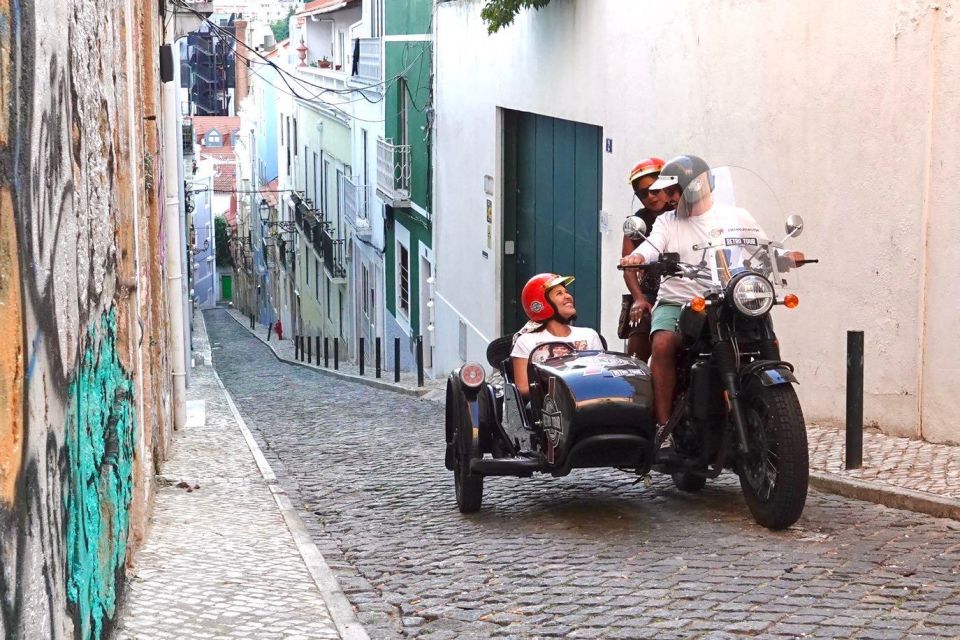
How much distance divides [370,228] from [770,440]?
24.4 meters

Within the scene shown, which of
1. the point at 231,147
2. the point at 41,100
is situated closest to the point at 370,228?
the point at 41,100

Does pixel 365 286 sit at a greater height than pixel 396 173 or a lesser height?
lesser

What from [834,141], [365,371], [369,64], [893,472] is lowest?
[365,371]

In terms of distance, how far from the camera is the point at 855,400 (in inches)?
302

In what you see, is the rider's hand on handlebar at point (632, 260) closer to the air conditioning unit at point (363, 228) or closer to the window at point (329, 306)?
the air conditioning unit at point (363, 228)

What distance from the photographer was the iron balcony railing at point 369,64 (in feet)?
90.8

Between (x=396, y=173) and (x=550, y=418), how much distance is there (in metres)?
19.0

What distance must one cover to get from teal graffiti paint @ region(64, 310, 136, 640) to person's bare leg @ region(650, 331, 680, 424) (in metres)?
2.59

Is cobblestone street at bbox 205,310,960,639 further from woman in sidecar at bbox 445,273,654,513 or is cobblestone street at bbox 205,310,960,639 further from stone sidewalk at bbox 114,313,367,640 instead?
woman in sidecar at bbox 445,273,654,513

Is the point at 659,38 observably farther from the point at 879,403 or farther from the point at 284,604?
the point at 284,604

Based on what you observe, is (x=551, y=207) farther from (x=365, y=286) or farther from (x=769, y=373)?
(x=365, y=286)

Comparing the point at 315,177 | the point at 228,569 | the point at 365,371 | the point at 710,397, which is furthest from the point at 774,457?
the point at 315,177

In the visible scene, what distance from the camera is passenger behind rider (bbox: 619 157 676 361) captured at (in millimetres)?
7648

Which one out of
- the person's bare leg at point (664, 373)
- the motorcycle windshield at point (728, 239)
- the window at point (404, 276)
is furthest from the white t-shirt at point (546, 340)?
the window at point (404, 276)
